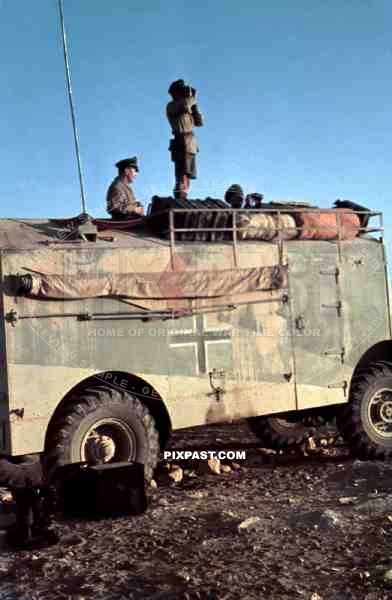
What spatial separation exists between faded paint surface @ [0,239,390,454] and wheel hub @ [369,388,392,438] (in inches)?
23.3

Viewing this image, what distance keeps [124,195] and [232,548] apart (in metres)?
4.89

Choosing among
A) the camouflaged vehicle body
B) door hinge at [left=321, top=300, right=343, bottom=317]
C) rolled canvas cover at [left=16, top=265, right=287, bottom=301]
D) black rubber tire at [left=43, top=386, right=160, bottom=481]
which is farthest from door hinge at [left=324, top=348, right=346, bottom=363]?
black rubber tire at [left=43, top=386, right=160, bottom=481]

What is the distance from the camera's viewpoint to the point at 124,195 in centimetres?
898

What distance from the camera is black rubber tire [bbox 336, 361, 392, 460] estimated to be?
9484 millimetres

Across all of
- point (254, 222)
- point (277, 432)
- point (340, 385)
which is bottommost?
point (277, 432)

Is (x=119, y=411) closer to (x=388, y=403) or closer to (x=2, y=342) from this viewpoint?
(x=2, y=342)

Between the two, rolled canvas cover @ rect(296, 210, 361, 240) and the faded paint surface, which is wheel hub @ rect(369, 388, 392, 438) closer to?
the faded paint surface

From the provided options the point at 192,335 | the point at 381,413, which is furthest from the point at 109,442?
the point at 381,413

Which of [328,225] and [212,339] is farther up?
[328,225]

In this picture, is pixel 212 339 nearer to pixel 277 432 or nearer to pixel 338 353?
pixel 338 353

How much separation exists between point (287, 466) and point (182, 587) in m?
4.90

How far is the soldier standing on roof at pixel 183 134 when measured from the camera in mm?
10219

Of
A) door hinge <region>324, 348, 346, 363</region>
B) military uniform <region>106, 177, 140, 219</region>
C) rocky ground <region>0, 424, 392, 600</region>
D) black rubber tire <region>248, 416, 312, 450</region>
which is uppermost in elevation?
military uniform <region>106, 177, 140, 219</region>

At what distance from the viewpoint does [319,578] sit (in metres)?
4.85
